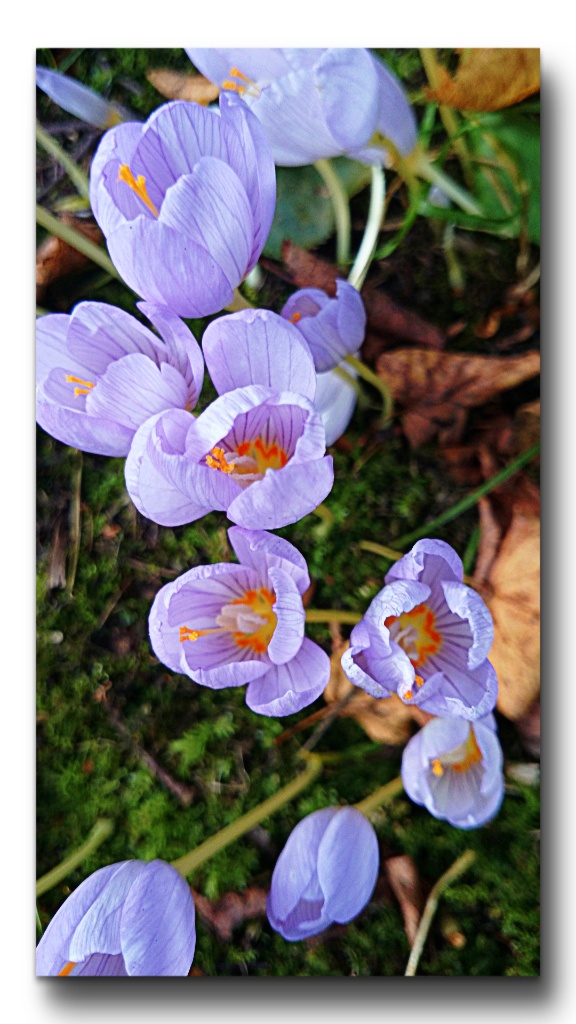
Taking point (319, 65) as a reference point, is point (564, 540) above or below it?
below

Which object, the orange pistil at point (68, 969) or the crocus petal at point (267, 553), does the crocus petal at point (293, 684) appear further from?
the orange pistil at point (68, 969)

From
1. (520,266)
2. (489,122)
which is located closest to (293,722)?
(520,266)

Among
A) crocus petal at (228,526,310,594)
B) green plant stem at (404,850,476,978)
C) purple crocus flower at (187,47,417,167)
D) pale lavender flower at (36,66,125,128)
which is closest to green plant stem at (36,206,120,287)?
pale lavender flower at (36,66,125,128)

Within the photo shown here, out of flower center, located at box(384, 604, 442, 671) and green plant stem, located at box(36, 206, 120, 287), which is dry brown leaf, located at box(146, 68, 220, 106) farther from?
flower center, located at box(384, 604, 442, 671)

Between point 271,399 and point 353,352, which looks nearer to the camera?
point 271,399

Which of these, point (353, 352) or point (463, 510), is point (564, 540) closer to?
point (463, 510)

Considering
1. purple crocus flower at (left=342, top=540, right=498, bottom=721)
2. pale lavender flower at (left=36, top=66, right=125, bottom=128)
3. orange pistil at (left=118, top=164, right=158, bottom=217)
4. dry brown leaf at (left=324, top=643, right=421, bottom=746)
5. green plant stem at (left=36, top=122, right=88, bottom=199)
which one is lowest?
dry brown leaf at (left=324, top=643, right=421, bottom=746)
